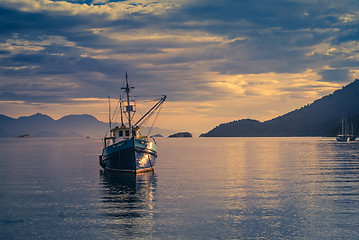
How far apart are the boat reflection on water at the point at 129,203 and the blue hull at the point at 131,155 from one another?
1.74m

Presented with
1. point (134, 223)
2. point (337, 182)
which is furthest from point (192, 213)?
point (337, 182)

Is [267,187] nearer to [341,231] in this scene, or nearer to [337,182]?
[337,182]

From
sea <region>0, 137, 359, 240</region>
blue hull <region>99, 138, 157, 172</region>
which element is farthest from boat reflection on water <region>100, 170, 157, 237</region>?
blue hull <region>99, 138, 157, 172</region>

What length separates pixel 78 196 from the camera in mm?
36125

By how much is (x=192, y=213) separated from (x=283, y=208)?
7089 mm

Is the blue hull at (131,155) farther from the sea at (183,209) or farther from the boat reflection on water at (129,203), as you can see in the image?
the sea at (183,209)

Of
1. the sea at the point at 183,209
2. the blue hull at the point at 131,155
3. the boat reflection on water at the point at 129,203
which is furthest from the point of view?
the blue hull at the point at 131,155

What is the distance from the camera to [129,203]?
104 ft

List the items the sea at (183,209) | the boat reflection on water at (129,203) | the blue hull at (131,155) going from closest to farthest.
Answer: the sea at (183,209) < the boat reflection on water at (129,203) < the blue hull at (131,155)

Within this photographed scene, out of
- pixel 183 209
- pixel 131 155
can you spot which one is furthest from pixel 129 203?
pixel 131 155

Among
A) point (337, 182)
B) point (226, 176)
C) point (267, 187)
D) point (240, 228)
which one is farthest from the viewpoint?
point (226, 176)

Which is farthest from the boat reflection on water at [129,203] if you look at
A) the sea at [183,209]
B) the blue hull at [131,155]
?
the blue hull at [131,155]

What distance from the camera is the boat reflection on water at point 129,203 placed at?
2328cm

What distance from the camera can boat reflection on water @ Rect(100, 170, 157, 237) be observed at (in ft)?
76.4
